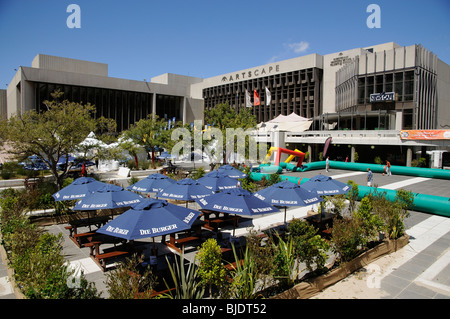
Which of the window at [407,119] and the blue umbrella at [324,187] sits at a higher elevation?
the window at [407,119]

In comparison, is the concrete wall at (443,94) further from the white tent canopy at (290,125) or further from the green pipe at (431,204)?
the green pipe at (431,204)

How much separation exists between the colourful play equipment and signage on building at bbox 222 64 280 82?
30.9m

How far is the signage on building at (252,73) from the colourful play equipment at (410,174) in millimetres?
30857

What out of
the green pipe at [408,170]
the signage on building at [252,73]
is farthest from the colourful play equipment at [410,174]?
the signage on building at [252,73]

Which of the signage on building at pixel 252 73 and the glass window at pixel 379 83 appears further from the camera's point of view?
the signage on building at pixel 252 73

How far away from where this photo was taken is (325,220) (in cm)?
1102

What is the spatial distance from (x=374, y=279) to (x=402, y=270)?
1.20 metres

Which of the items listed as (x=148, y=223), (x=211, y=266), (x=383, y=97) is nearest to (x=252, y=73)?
(x=383, y=97)

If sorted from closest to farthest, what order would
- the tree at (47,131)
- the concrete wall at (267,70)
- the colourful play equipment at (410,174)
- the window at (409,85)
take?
the colourful play equipment at (410,174), the tree at (47,131), the window at (409,85), the concrete wall at (267,70)

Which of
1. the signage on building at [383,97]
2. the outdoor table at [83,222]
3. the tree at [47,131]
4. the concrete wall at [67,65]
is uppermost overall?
the concrete wall at [67,65]

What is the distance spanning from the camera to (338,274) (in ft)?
24.5

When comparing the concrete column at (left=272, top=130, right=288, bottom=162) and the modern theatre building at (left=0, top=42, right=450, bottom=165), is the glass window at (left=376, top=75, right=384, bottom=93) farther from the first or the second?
the concrete column at (left=272, top=130, right=288, bottom=162)

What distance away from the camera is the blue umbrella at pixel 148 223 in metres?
6.48

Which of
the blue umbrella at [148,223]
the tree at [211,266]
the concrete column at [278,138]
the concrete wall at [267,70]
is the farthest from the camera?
the concrete wall at [267,70]
